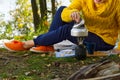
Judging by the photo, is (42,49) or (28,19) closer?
(42,49)

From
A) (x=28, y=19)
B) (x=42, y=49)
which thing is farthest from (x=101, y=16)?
(x=28, y=19)

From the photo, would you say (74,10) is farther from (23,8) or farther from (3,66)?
(23,8)

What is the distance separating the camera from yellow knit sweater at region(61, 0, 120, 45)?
18.3ft

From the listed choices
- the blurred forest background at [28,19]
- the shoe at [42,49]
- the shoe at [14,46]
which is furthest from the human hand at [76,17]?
the blurred forest background at [28,19]

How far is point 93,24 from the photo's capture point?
5.68m

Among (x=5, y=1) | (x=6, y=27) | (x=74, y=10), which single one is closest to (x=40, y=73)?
(x=74, y=10)

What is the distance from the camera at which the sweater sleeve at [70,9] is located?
17.9ft

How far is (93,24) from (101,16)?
0.48ft

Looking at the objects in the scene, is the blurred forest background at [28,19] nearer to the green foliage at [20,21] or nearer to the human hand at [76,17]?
the green foliage at [20,21]

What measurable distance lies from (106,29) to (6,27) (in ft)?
21.9

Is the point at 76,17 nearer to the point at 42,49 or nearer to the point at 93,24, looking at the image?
the point at 93,24

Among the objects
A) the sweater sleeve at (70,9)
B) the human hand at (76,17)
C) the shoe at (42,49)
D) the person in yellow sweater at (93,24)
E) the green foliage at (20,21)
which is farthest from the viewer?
the green foliage at (20,21)

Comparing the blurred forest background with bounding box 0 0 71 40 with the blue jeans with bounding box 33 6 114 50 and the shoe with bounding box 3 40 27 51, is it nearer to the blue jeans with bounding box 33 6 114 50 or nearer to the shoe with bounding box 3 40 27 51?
the shoe with bounding box 3 40 27 51

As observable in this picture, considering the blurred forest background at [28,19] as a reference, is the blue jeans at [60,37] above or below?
above
